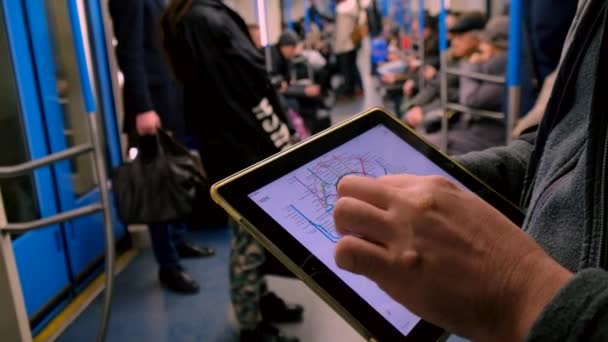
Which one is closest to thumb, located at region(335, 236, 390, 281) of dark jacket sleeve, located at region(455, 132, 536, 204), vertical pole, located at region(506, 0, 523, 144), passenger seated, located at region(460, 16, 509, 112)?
dark jacket sleeve, located at region(455, 132, 536, 204)

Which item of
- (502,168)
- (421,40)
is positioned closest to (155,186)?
(502,168)

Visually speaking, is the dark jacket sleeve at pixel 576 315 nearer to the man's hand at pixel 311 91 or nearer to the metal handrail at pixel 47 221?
the metal handrail at pixel 47 221

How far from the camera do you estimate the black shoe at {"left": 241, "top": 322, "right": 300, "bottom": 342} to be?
202 centimetres

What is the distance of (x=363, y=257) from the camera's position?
0.39 meters

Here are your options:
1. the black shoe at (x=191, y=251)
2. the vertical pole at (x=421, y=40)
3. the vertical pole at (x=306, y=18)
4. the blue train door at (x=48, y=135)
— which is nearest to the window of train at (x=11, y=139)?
the blue train door at (x=48, y=135)

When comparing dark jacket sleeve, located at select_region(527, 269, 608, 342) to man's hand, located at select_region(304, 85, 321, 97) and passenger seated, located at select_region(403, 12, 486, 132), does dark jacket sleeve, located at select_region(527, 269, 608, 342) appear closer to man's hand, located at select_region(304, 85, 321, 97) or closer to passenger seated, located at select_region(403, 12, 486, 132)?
passenger seated, located at select_region(403, 12, 486, 132)

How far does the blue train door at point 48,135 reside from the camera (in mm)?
2172

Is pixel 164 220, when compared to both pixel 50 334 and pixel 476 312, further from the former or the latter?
pixel 476 312

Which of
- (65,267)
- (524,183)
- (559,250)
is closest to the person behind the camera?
(559,250)

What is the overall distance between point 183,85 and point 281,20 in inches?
105

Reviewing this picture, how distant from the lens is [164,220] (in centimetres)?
224

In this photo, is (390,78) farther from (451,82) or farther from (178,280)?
(178,280)

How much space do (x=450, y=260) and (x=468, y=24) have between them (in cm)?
355

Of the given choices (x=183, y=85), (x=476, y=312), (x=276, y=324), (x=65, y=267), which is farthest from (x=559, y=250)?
(x=65, y=267)
